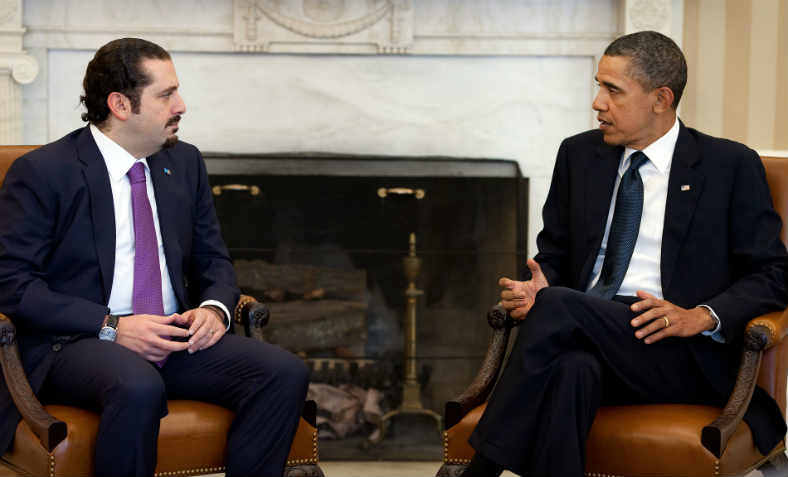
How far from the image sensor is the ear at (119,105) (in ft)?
8.72

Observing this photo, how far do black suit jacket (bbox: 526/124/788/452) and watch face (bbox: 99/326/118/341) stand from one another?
3.97ft

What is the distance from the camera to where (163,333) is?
2490mm

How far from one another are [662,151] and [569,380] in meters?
0.82

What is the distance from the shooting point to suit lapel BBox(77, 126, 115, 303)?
2572mm

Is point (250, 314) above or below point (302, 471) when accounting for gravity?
above

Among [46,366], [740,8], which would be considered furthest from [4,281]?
[740,8]

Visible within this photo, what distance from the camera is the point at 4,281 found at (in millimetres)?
2463

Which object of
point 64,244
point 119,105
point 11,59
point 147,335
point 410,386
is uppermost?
point 11,59

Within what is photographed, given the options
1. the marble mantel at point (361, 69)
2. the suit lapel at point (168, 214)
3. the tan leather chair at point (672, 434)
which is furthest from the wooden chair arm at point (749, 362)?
the marble mantel at point (361, 69)

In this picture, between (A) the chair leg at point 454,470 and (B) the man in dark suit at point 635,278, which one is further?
(A) the chair leg at point 454,470

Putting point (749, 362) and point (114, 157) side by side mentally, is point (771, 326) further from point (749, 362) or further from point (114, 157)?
point (114, 157)

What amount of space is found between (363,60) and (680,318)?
2131mm

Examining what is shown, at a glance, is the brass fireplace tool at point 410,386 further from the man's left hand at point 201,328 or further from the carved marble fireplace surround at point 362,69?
the man's left hand at point 201,328

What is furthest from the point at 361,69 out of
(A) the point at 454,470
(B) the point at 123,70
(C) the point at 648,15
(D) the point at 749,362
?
(D) the point at 749,362
